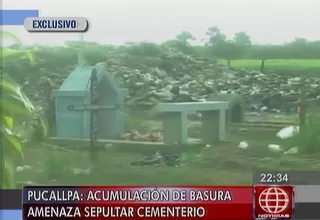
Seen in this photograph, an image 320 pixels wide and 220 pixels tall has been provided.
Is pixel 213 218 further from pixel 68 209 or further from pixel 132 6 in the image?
pixel 132 6

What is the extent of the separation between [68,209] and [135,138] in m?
0.39

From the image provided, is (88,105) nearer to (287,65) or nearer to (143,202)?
(143,202)

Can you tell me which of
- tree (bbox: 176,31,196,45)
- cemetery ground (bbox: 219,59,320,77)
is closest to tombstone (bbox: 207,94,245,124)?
cemetery ground (bbox: 219,59,320,77)

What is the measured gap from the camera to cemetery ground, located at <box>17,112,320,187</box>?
2.82 metres

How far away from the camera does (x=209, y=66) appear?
9.27 feet

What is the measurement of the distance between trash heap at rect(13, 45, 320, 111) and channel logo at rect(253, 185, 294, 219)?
1.04 ft

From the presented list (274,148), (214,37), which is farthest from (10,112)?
(274,148)

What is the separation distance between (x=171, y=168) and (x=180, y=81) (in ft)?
1.14

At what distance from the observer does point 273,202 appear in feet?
9.28

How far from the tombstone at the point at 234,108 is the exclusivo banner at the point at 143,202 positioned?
0.27 m

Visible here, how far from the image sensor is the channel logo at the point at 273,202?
2.82 metres

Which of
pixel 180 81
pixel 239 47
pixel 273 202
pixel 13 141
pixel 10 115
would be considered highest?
pixel 239 47

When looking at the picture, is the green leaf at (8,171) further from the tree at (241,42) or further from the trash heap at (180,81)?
the tree at (241,42)

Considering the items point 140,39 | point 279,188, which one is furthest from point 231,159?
point 140,39
